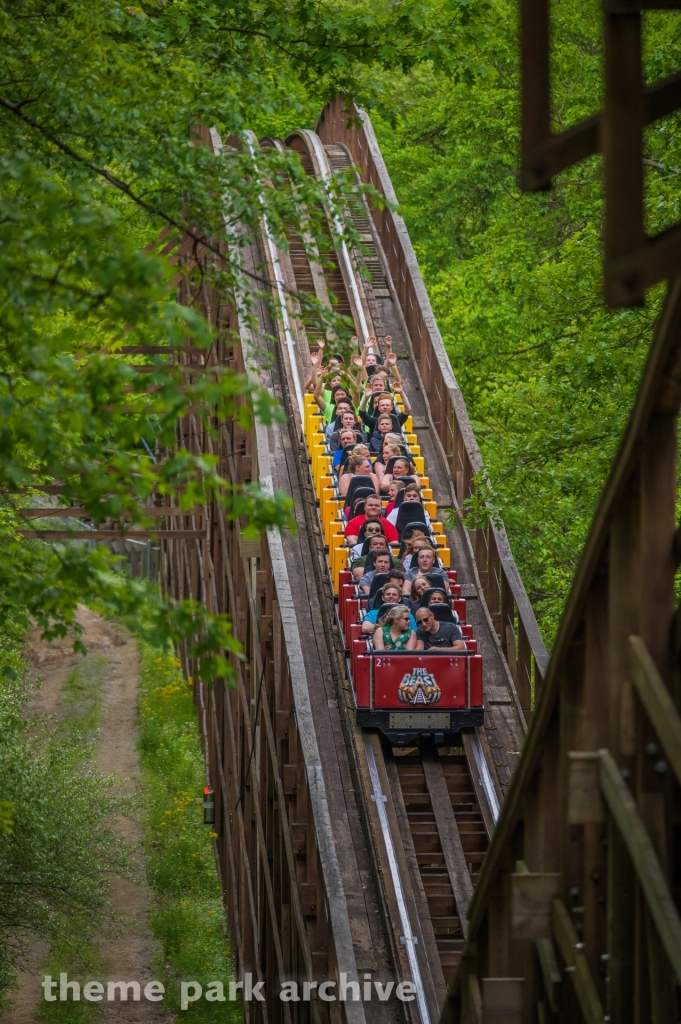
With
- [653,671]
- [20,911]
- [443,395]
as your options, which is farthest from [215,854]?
[653,671]

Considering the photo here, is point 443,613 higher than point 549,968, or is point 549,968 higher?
point 443,613

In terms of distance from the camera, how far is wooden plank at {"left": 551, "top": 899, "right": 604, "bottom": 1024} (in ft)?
14.6

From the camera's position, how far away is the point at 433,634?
1262 centimetres

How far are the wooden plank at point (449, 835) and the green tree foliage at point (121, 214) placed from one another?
4.00 metres

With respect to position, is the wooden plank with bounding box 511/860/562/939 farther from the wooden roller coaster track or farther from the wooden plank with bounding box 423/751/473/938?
the wooden plank with bounding box 423/751/473/938

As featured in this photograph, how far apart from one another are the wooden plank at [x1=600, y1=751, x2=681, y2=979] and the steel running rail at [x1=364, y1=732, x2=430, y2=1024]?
254 inches

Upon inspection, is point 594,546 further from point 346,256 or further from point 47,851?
point 346,256

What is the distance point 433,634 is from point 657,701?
858cm

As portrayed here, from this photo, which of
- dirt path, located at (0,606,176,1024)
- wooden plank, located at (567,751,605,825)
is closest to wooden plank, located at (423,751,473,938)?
dirt path, located at (0,606,176,1024)

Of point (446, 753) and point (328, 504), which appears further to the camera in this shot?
point (328, 504)

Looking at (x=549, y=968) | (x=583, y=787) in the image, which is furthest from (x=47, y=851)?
(x=583, y=787)

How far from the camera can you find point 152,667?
2659 cm

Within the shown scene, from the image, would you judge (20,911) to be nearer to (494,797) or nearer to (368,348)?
(494,797)

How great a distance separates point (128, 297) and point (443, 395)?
40.2 ft
